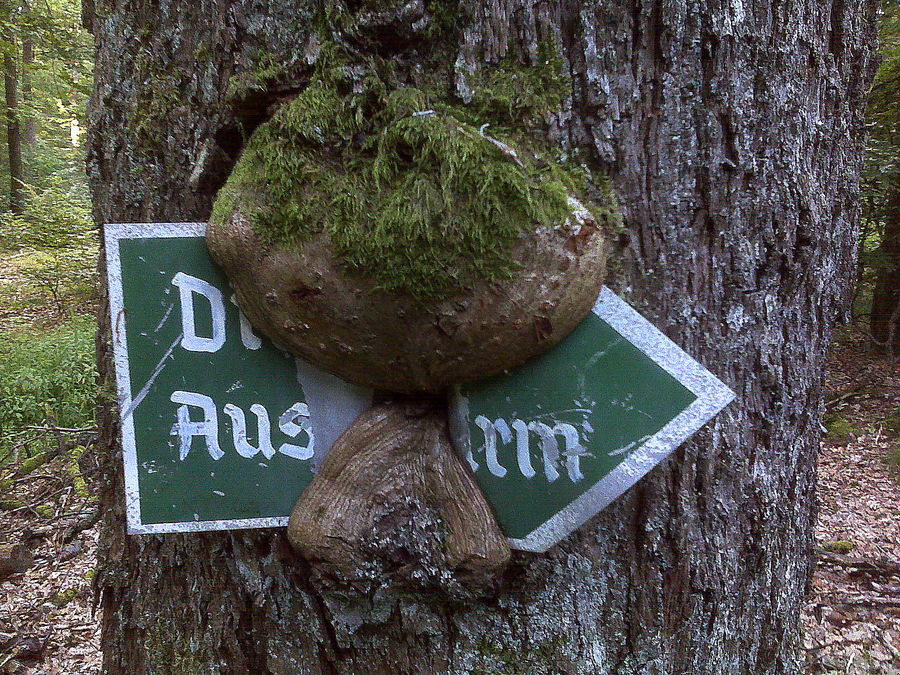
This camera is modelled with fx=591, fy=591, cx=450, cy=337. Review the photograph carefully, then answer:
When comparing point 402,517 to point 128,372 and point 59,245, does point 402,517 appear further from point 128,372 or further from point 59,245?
point 59,245

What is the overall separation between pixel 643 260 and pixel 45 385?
5528mm

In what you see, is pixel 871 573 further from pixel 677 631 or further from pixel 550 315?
pixel 550 315

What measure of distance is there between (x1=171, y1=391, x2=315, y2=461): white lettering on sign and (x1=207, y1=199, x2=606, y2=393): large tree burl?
15 centimetres

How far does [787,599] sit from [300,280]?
1.05 meters

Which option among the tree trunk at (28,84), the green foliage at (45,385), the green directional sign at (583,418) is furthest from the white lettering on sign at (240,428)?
the tree trunk at (28,84)

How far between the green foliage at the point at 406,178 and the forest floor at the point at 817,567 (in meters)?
1.43

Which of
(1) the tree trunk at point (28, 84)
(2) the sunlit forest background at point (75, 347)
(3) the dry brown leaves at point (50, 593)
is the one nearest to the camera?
(3) the dry brown leaves at point (50, 593)

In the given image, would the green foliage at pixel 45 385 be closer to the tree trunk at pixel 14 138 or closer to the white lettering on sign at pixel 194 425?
the white lettering on sign at pixel 194 425

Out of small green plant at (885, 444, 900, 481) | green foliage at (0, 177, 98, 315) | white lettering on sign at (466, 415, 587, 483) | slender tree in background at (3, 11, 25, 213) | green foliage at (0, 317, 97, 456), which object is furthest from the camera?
slender tree in background at (3, 11, 25, 213)

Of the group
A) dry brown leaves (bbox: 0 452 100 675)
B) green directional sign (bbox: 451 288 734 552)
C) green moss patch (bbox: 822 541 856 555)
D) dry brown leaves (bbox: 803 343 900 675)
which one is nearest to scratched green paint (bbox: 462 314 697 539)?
green directional sign (bbox: 451 288 734 552)

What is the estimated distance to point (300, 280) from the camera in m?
0.82

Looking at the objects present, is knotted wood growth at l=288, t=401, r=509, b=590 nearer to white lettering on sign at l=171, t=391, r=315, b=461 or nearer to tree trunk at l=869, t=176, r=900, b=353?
white lettering on sign at l=171, t=391, r=315, b=461

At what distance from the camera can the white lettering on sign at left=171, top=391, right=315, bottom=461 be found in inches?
37.9

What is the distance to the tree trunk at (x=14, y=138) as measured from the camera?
34.3 feet
